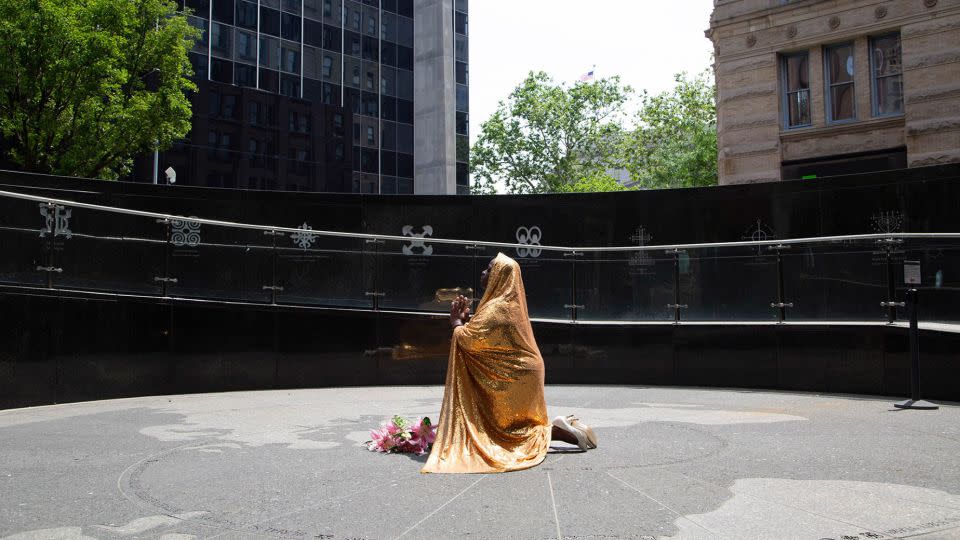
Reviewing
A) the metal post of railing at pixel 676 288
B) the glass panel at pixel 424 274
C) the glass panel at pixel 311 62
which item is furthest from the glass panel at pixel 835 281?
the glass panel at pixel 311 62

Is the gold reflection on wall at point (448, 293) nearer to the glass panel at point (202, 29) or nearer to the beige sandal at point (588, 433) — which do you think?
the beige sandal at point (588, 433)

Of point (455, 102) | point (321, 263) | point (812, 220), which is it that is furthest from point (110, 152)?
point (455, 102)

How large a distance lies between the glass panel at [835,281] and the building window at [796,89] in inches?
400

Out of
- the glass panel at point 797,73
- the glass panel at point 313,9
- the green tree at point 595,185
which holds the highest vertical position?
the glass panel at point 313,9

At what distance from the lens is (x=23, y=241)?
11.4 metres

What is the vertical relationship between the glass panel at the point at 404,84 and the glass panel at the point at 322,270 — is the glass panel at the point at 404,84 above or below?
above

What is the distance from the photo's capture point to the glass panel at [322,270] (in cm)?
1486

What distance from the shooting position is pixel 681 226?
1884cm

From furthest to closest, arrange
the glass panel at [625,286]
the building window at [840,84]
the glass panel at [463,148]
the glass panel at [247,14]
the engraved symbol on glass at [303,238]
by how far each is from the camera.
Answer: the glass panel at [463,148], the glass panel at [247,14], the building window at [840,84], the glass panel at [625,286], the engraved symbol on glass at [303,238]

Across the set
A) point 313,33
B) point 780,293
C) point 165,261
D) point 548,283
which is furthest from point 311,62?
point 780,293

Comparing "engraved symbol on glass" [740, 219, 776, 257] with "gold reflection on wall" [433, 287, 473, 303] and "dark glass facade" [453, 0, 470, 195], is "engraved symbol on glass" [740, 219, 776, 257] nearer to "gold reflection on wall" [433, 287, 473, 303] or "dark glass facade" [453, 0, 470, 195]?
"gold reflection on wall" [433, 287, 473, 303]

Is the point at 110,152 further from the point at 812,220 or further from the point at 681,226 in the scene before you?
the point at 812,220

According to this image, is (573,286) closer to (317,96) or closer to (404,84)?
(317,96)

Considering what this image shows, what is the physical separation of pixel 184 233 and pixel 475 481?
29.3 feet
